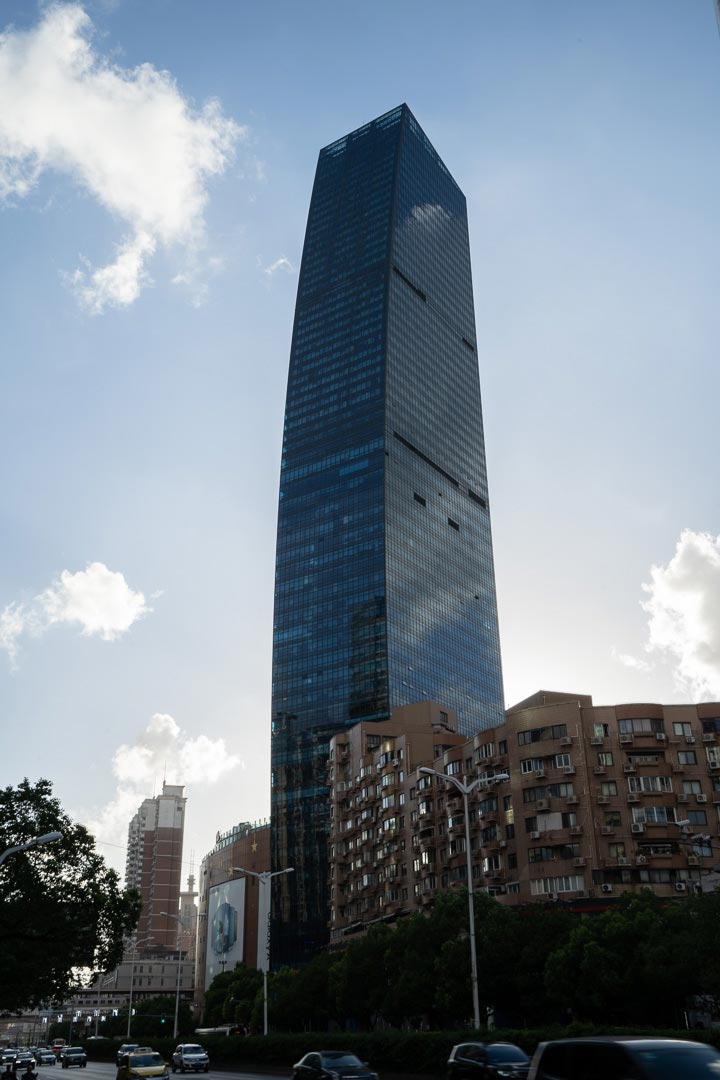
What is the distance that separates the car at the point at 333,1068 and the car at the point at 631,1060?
57.5 ft

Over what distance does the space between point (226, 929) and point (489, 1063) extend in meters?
176

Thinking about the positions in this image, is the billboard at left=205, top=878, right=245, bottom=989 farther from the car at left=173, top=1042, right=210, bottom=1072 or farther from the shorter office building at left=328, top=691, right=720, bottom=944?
the car at left=173, top=1042, right=210, bottom=1072

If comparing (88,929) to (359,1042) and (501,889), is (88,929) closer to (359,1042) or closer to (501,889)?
(359,1042)

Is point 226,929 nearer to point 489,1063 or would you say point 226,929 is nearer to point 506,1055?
point 506,1055

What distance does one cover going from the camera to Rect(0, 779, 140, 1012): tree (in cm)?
4778

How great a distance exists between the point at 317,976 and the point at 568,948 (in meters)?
32.0

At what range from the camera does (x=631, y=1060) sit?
14336 mm

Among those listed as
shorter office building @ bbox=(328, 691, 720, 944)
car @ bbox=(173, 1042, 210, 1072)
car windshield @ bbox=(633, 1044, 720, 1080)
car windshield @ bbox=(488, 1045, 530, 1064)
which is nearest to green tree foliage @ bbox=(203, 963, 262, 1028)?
shorter office building @ bbox=(328, 691, 720, 944)

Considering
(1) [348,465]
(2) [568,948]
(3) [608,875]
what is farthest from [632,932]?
(1) [348,465]

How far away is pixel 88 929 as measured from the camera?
5006 centimetres

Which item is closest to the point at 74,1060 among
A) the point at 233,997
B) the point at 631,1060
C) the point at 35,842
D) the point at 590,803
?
the point at 590,803

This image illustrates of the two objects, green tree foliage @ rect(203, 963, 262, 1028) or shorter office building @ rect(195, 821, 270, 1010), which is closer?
green tree foliage @ rect(203, 963, 262, 1028)

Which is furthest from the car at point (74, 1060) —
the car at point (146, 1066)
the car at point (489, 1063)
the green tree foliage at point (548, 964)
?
the car at point (489, 1063)

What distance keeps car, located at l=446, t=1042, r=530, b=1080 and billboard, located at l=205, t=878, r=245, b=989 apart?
167098 millimetres
